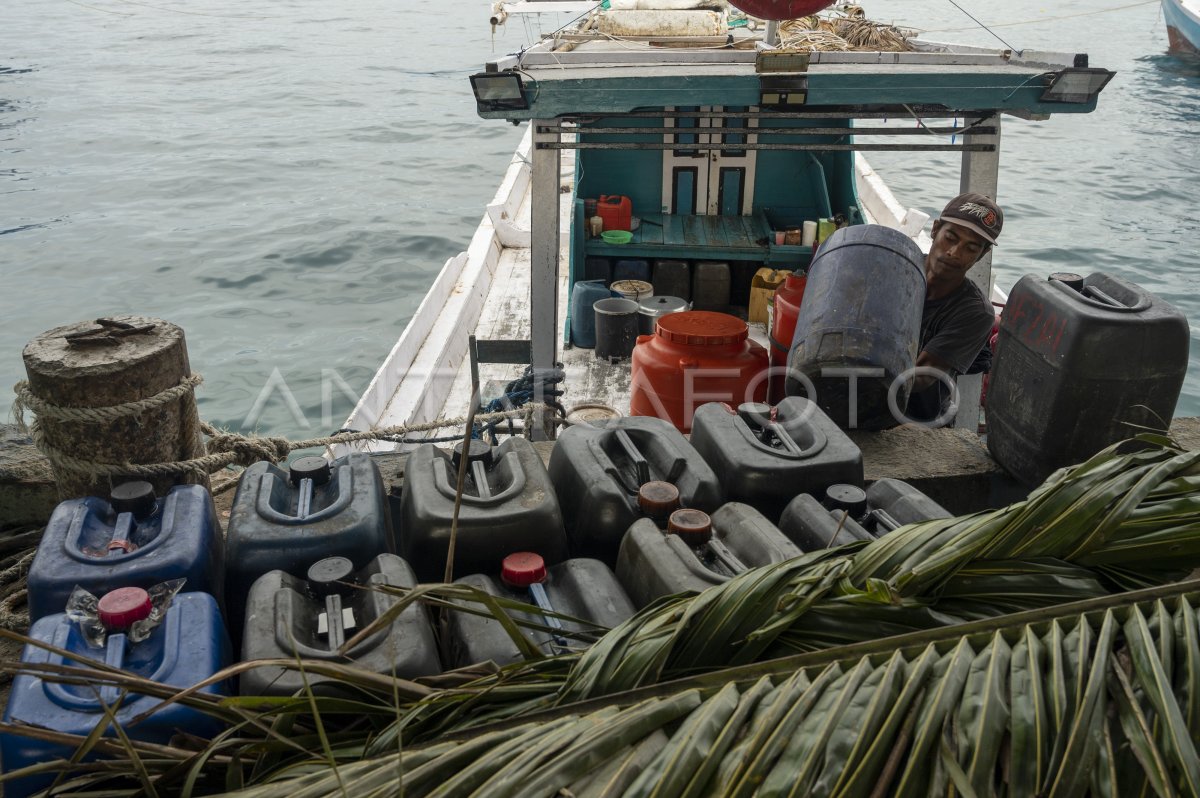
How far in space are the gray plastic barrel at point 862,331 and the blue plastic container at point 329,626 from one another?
2.33 m

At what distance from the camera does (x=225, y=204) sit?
63.8ft

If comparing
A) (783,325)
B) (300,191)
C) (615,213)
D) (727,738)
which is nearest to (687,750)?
(727,738)

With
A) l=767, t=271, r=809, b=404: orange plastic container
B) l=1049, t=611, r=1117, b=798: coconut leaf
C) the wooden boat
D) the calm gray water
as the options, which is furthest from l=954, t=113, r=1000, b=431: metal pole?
the calm gray water

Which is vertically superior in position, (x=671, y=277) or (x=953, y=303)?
(x=953, y=303)

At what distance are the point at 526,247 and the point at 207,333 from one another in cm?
534

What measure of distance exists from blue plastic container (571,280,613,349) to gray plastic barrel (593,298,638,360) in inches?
12.0

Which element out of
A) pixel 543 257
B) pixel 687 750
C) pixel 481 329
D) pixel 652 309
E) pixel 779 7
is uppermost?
pixel 779 7

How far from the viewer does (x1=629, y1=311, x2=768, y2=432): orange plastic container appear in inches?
205

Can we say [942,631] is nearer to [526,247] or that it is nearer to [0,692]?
[0,692]

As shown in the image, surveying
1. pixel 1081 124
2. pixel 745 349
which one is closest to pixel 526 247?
pixel 745 349

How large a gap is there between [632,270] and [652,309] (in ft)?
3.76

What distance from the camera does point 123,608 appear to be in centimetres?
218

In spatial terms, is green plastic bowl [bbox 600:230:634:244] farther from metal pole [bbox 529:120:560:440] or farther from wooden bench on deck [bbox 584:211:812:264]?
metal pole [bbox 529:120:560:440]

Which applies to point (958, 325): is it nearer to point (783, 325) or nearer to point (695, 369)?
point (783, 325)
